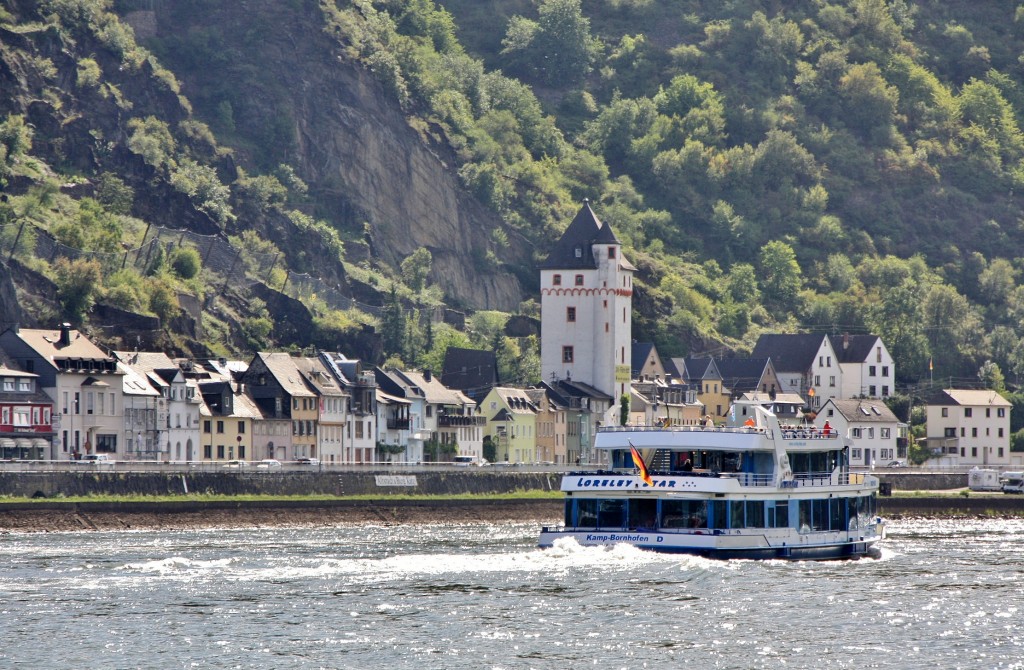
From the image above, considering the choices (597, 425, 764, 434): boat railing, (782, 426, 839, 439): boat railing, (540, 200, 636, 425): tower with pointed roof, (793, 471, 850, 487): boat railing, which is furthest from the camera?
(540, 200, 636, 425): tower with pointed roof

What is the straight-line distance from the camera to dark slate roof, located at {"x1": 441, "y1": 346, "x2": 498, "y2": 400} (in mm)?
175000

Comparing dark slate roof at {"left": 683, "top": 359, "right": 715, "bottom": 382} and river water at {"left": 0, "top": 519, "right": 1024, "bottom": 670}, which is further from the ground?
dark slate roof at {"left": 683, "top": 359, "right": 715, "bottom": 382}

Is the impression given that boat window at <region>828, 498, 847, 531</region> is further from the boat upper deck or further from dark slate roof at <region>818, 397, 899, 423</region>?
dark slate roof at <region>818, 397, 899, 423</region>

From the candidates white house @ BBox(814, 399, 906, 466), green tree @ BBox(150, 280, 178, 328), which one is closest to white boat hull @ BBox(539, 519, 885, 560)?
green tree @ BBox(150, 280, 178, 328)

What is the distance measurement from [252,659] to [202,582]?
1682 centimetres

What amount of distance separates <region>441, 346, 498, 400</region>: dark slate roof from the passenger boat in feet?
266

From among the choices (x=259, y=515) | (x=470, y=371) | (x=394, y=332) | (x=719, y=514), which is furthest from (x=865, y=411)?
(x=719, y=514)

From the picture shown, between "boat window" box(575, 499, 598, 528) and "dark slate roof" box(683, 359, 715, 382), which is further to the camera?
"dark slate roof" box(683, 359, 715, 382)

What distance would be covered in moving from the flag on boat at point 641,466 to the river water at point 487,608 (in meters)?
3.13

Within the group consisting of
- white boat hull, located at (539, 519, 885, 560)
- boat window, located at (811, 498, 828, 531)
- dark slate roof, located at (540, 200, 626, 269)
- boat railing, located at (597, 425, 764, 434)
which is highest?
dark slate roof, located at (540, 200, 626, 269)

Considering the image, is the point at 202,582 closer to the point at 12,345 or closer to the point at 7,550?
the point at 7,550

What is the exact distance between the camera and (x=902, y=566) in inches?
3615

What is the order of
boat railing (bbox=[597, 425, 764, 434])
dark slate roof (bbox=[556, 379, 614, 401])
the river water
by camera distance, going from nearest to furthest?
the river water
boat railing (bbox=[597, 425, 764, 434])
dark slate roof (bbox=[556, 379, 614, 401])

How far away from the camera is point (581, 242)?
604ft
